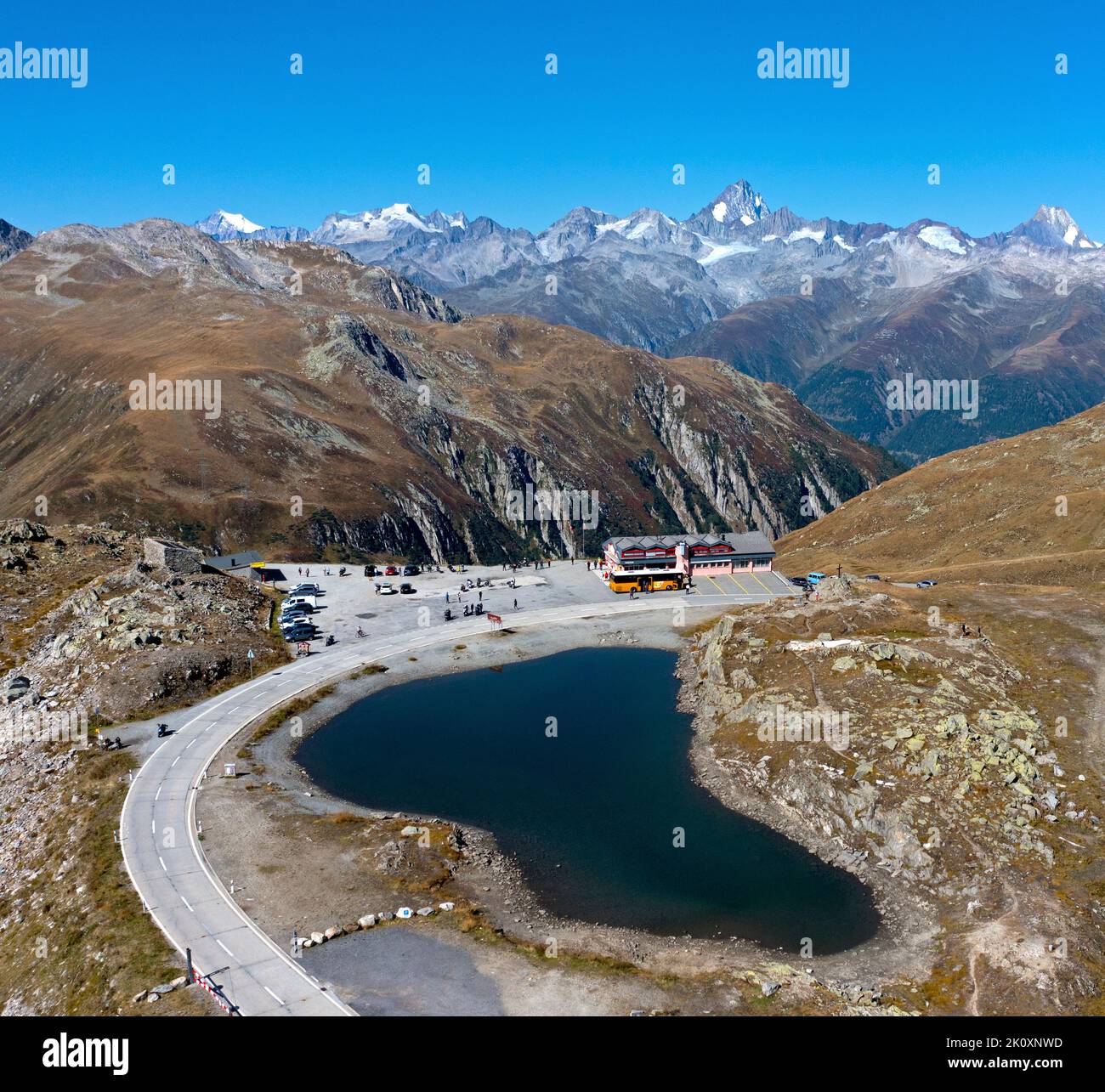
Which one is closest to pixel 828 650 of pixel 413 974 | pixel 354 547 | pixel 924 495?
pixel 413 974

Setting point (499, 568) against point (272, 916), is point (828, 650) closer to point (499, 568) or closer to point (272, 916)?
point (272, 916)

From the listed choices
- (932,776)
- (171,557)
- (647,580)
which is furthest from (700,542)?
(171,557)

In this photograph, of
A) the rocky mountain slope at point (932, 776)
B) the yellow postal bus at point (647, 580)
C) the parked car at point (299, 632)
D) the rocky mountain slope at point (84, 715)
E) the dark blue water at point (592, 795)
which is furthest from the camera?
the yellow postal bus at point (647, 580)

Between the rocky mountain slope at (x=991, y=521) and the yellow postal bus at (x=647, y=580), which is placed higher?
the rocky mountain slope at (x=991, y=521)

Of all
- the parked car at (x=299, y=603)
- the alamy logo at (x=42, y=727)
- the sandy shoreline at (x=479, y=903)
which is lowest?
the sandy shoreline at (x=479, y=903)

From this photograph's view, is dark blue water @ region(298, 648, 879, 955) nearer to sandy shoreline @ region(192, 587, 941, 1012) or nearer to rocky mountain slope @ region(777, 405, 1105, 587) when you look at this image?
sandy shoreline @ region(192, 587, 941, 1012)

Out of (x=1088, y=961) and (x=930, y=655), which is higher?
(x=930, y=655)

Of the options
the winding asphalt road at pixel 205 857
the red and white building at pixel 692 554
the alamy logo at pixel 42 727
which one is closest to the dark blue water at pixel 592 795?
the winding asphalt road at pixel 205 857

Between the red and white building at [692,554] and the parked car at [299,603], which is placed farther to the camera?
the red and white building at [692,554]

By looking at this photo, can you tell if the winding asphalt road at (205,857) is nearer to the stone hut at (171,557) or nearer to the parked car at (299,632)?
the parked car at (299,632)
